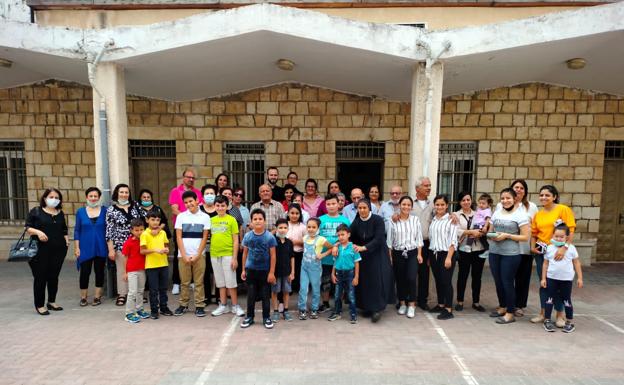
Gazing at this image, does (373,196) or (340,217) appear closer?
(340,217)

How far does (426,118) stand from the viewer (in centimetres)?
557

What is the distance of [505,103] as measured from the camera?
795 centimetres

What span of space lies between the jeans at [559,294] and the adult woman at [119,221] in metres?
5.31

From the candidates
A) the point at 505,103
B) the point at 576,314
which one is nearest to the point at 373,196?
the point at 576,314

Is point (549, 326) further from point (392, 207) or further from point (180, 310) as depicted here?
point (180, 310)

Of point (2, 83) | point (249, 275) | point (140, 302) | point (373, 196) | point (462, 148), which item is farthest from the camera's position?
point (462, 148)

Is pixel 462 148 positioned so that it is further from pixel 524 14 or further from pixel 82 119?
pixel 82 119

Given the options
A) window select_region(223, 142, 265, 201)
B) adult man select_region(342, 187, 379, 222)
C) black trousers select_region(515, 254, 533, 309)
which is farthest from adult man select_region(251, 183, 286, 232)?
black trousers select_region(515, 254, 533, 309)

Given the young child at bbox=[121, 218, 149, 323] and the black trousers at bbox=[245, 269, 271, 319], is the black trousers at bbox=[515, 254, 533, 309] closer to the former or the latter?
the black trousers at bbox=[245, 269, 271, 319]

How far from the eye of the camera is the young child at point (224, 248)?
484cm

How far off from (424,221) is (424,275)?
725mm

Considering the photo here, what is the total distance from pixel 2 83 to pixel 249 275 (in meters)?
7.06

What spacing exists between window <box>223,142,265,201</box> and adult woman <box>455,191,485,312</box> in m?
4.52

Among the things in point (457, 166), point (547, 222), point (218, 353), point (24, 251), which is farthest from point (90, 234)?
point (457, 166)
